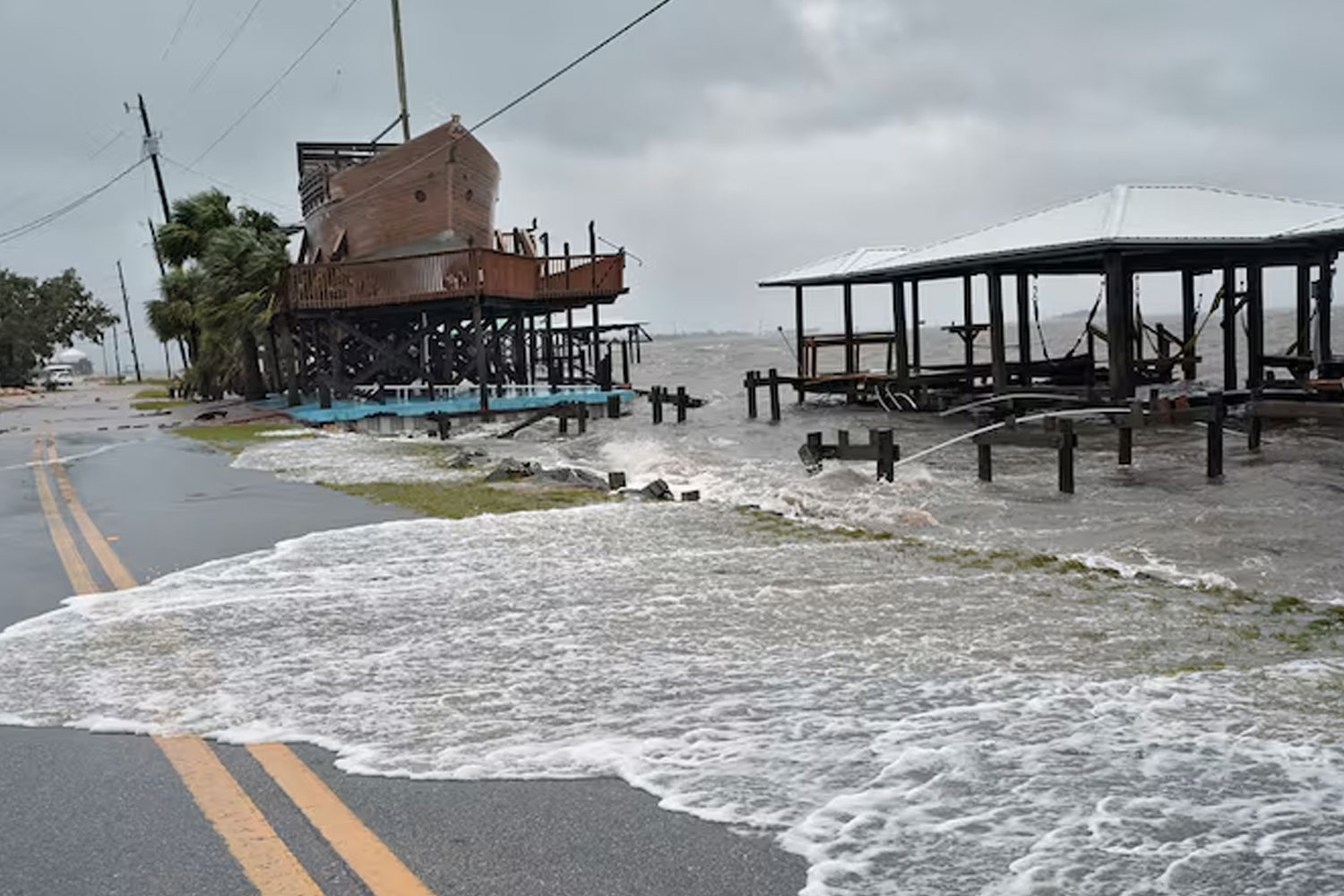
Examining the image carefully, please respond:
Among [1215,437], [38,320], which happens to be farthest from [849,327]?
[38,320]

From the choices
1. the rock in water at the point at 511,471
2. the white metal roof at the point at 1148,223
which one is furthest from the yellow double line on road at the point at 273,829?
the white metal roof at the point at 1148,223

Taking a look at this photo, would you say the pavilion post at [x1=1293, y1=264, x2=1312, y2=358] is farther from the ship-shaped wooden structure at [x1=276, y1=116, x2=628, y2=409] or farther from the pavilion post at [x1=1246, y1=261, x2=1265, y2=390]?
the ship-shaped wooden structure at [x1=276, y1=116, x2=628, y2=409]

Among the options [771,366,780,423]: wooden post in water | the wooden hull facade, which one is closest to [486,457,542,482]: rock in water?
the wooden hull facade

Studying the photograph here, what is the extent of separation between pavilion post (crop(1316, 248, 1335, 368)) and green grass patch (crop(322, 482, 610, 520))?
1715cm

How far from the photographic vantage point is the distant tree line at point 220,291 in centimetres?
3903

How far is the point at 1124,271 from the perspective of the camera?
95.1 ft

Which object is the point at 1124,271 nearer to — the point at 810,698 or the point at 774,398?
the point at 774,398

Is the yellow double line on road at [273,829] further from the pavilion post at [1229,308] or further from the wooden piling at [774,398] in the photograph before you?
the wooden piling at [774,398]

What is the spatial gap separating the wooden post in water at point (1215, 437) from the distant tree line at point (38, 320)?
9029cm

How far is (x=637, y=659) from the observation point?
235 inches

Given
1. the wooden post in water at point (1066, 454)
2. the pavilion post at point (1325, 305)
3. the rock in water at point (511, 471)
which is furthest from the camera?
the pavilion post at point (1325, 305)

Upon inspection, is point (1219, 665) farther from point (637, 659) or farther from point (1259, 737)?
point (637, 659)

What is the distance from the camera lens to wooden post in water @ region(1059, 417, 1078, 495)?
1633 cm

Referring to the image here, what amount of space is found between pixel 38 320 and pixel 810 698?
103979 mm
